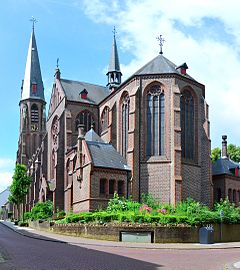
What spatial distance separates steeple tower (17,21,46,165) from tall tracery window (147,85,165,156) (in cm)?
4377

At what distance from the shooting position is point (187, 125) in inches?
1962

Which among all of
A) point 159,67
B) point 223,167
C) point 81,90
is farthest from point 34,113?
point 223,167

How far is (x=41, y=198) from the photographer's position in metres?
61.8

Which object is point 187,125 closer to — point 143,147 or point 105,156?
point 143,147

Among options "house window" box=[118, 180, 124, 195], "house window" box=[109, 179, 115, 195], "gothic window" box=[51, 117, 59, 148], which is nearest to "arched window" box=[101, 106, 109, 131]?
"gothic window" box=[51, 117, 59, 148]

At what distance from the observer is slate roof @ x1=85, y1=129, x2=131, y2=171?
45.8m

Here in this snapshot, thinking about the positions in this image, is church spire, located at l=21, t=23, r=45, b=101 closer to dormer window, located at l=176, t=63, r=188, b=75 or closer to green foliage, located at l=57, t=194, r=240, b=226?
dormer window, located at l=176, t=63, r=188, b=75

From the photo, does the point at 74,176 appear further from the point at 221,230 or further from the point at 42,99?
the point at 42,99

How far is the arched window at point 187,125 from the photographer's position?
161ft

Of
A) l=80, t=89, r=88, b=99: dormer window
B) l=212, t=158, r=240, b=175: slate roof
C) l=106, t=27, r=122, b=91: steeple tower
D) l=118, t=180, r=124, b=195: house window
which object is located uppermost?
l=106, t=27, r=122, b=91: steeple tower

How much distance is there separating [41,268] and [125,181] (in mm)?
31647

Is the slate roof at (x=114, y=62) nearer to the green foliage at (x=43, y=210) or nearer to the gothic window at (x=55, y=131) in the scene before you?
the gothic window at (x=55, y=131)

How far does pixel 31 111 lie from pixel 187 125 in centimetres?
4565

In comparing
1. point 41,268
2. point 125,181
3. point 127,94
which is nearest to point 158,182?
point 125,181
